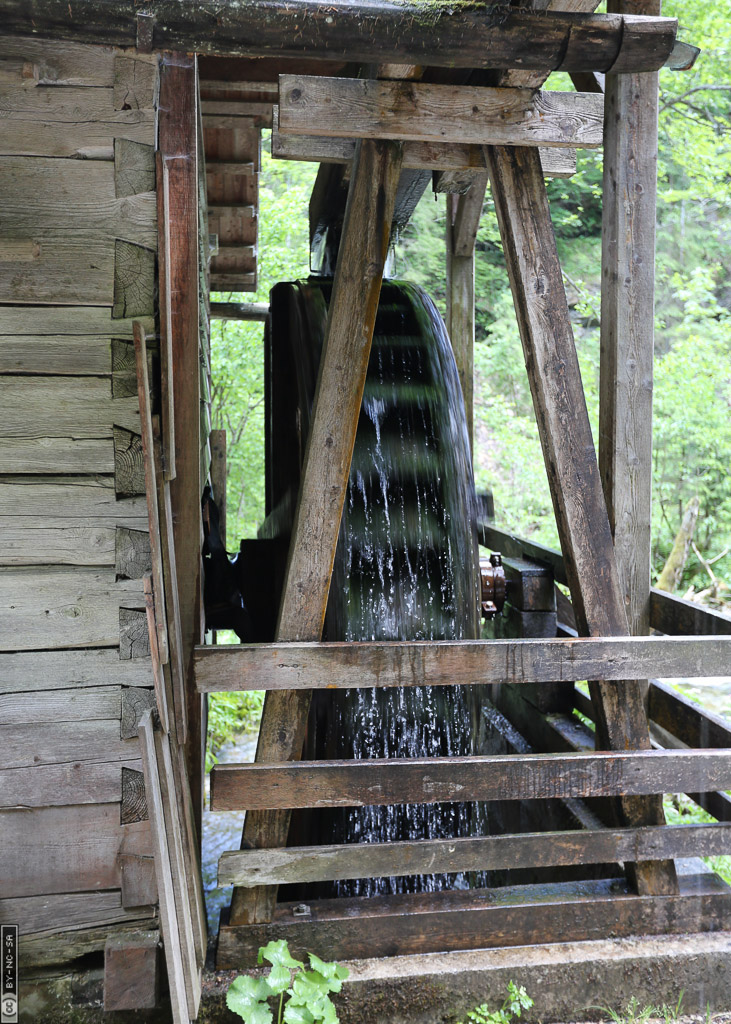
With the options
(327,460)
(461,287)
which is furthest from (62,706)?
(461,287)

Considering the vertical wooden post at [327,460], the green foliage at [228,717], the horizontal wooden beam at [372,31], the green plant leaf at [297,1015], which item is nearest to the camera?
the horizontal wooden beam at [372,31]

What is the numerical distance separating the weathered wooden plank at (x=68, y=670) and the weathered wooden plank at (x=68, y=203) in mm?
1202

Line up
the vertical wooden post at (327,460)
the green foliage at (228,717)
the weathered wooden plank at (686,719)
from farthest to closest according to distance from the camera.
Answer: the green foliage at (228,717)
the weathered wooden plank at (686,719)
the vertical wooden post at (327,460)

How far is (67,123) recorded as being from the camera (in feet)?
7.54

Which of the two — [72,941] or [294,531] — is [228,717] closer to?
[72,941]

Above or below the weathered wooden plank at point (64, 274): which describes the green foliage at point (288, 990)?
below

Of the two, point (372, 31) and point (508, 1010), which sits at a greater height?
point (372, 31)

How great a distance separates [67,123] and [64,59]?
0.55ft

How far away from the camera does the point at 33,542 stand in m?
2.40

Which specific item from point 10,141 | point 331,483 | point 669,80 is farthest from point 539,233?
point 669,80

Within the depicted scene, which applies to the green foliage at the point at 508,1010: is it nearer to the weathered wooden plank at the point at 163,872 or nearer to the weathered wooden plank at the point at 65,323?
the weathered wooden plank at the point at 163,872

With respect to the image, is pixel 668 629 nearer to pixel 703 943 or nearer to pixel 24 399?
pixel 703 943

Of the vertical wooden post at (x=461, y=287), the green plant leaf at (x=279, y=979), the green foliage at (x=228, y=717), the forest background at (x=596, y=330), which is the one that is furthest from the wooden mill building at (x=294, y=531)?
the forest background at (x=596, y=330)

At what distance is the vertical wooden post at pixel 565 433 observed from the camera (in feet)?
8.53
